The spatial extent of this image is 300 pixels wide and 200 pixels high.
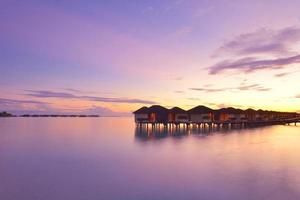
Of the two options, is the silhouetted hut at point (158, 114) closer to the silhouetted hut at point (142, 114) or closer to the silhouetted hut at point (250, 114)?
the silhouetted hut at point (142, 114)

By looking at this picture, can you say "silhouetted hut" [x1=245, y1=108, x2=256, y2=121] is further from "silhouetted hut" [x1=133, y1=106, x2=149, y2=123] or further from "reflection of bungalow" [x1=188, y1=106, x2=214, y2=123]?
"silhouetted hut" [x1=133, y1=106, x2=149, y2=123]

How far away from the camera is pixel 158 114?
150 ft

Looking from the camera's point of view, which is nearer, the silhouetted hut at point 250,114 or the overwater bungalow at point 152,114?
the overwater bungalow at point 152,114

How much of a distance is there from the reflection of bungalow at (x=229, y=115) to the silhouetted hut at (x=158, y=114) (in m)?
9.61

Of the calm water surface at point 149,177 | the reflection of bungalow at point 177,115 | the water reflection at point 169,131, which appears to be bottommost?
the calm water surface at point 149,177

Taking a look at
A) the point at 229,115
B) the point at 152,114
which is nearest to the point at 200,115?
the point at 152,114

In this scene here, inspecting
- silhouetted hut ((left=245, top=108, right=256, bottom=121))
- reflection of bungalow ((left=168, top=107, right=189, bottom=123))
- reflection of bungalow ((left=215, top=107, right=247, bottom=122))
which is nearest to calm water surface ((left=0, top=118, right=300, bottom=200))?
reflection of bungalow ((left=168, top=107, right=189, bottom=123))

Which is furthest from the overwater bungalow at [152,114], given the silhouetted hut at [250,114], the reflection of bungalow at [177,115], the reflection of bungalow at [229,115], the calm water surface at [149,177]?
the calm water surface at [149,177]

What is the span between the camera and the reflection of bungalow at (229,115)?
49.5 metres

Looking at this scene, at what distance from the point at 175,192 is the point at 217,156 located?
954cm

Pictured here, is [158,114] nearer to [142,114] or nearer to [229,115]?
[142,114]

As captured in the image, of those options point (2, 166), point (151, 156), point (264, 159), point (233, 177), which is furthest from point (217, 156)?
point (2, 166)

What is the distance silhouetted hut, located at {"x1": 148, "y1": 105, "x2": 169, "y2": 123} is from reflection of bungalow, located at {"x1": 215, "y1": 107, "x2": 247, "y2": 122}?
961 centimetres

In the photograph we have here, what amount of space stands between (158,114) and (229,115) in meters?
14.7
